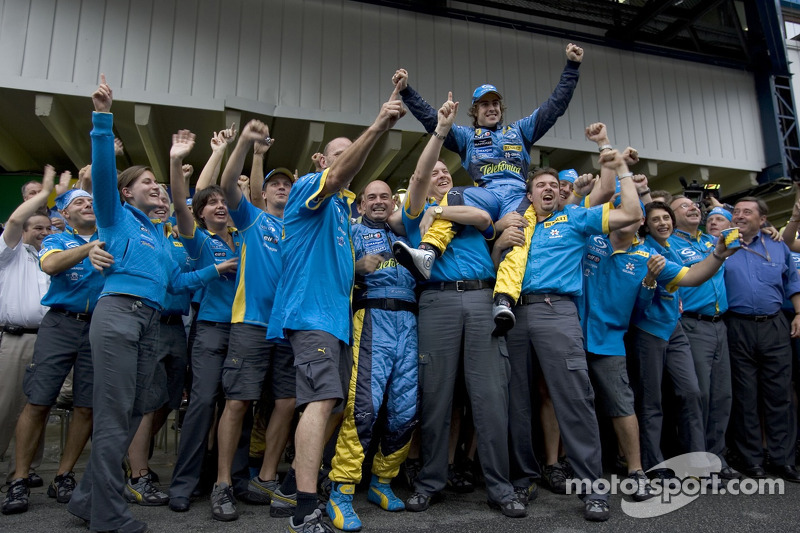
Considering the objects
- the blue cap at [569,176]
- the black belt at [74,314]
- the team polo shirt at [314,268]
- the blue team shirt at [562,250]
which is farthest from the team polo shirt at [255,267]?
the blue cap at [569,176]

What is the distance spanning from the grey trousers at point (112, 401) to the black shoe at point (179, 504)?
1.37 feet

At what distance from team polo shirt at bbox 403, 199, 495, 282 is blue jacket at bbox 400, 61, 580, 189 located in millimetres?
605

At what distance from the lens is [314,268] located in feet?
8.73

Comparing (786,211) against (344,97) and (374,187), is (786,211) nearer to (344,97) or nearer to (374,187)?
(344,97)

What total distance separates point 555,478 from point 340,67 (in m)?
4.92

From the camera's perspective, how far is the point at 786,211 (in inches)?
335

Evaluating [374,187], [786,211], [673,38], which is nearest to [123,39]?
[374,187]

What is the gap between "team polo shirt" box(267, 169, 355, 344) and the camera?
2.60 meters

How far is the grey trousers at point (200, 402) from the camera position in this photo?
2.97 m

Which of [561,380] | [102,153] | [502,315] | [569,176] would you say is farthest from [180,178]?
[569,176]

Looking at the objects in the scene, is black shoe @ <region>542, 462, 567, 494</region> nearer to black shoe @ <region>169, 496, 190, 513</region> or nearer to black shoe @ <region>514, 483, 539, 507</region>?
black shoe @ <region>514, 483, 539, 507</region>

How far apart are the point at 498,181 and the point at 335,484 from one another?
85.1 inches

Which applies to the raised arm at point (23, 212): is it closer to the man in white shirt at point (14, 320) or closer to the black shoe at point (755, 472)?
the man in white shirt at point (14, 320)

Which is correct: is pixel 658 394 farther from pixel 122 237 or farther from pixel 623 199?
pixel 122 237
